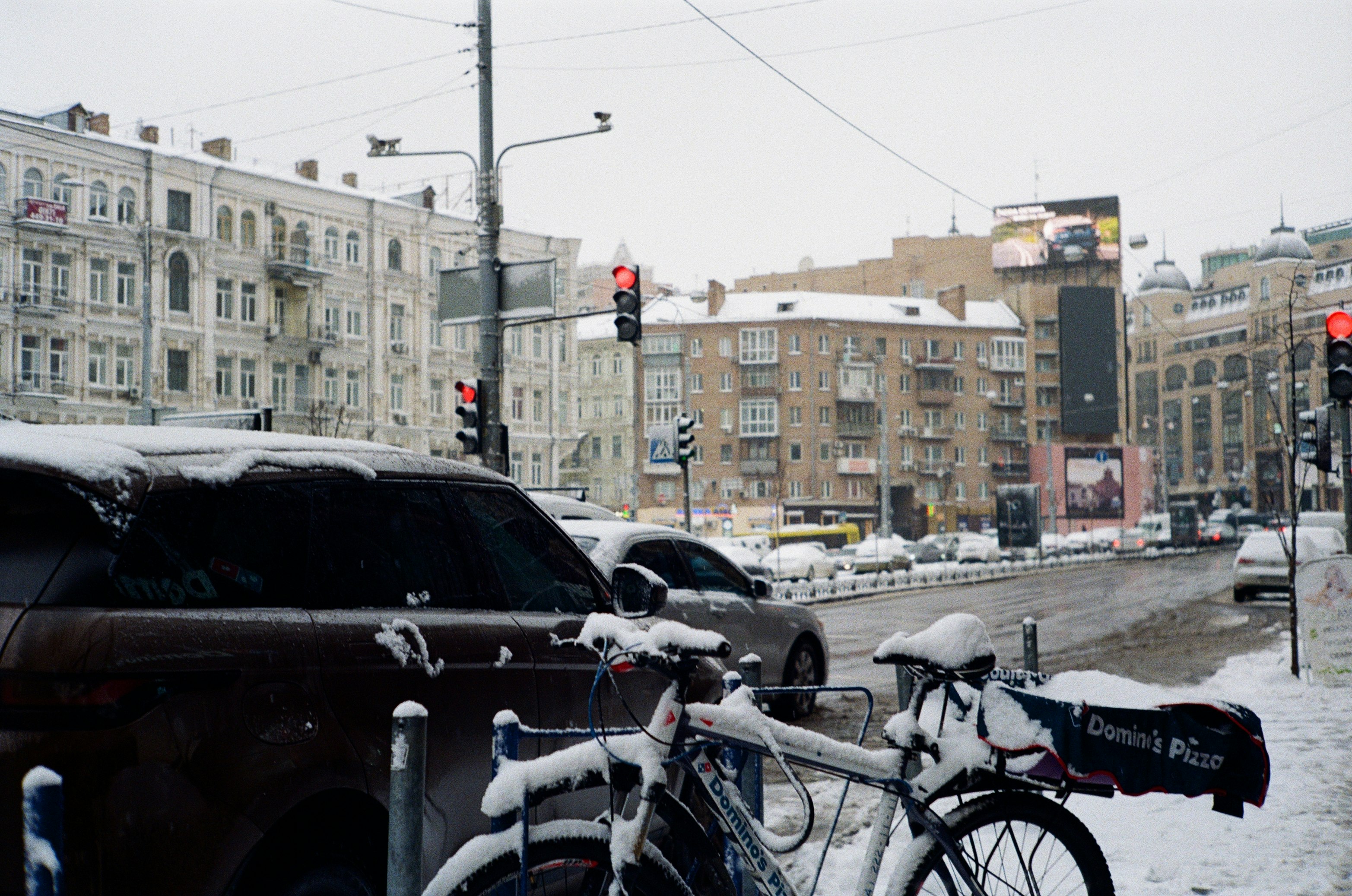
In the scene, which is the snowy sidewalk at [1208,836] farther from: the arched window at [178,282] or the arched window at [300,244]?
the arched window at [300,244]

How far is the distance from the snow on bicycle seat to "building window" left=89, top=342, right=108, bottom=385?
4617 centimetres

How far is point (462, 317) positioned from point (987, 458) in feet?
267

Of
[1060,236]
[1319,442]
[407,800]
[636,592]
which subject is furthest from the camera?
[1060,236]

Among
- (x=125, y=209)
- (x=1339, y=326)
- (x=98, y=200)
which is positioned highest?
(x=98, y=200)

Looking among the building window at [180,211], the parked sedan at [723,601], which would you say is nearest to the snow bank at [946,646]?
the parked sedan at [723,601]

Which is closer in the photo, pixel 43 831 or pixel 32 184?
pixel 43 831

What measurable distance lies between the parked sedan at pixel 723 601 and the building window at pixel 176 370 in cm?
4030

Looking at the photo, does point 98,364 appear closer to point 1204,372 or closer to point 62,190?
point 62,190

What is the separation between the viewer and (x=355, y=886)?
333cm

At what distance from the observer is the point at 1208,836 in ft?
19.8

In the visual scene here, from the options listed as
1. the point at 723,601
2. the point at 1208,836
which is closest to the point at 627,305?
the point at 723,601

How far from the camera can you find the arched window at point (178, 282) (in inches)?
1858

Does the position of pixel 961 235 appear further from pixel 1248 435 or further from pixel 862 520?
pixel 1248 435

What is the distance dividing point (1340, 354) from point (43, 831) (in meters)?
13.0
